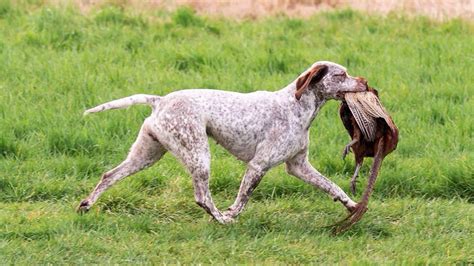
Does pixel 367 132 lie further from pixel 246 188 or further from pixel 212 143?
pixel 212 143

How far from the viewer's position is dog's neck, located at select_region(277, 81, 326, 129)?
7828 mm

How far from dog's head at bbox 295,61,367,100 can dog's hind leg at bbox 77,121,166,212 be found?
3.34 feet

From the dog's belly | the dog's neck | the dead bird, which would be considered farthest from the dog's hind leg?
the dead bird

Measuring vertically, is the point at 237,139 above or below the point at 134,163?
above

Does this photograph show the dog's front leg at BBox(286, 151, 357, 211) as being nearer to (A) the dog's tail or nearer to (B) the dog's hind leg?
(B) the dog's hind leg

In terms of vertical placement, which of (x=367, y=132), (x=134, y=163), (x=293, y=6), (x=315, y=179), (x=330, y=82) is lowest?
(x=293, y=6)

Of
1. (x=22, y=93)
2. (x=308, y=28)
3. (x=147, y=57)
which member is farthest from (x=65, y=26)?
(x=308, y=28)

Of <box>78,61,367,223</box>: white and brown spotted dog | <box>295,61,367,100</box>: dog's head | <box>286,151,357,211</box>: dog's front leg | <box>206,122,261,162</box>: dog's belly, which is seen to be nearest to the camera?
<box>78,61,367,223</box>: white and brown spotted dog

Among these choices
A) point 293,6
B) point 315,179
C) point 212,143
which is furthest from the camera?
point 293,6

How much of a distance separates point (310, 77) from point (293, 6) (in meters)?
5.32

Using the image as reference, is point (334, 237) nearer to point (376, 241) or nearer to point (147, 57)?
point (376, 241)

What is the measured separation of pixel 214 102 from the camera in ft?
25.2

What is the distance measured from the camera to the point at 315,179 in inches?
315

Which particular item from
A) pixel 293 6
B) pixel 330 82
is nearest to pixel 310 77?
pixel 330 82
